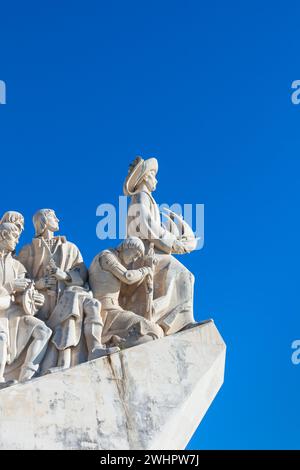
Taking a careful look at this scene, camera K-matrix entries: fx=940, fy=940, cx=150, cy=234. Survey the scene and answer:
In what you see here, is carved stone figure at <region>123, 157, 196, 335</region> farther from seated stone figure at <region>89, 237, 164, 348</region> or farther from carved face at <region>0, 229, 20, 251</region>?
carved face at <region>0, 229, 20, 251</region>

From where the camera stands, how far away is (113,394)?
410 inches

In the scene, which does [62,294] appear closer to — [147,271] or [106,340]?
[106,340]

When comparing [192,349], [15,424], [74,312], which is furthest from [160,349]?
[15,424]

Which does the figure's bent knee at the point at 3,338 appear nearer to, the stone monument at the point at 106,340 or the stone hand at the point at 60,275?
the stone monument at the point at 106,340

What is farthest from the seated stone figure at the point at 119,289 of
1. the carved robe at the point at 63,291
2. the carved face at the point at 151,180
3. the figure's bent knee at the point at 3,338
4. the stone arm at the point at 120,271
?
the carved face at the point at 151,180

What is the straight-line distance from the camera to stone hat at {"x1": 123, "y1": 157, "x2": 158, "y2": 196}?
13.2 m

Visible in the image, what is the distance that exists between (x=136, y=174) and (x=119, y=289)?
80.1 inches

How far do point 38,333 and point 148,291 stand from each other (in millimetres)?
1604

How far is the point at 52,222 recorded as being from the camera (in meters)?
12.4

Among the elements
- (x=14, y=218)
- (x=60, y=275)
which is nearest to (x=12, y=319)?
(x=60, y=275)

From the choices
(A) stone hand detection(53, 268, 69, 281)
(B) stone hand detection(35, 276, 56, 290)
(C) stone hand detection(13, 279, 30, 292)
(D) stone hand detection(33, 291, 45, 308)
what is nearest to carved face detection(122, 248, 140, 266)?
(A) stone hand detection(53, 268, 69, 281)

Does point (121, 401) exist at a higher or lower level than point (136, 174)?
lower
